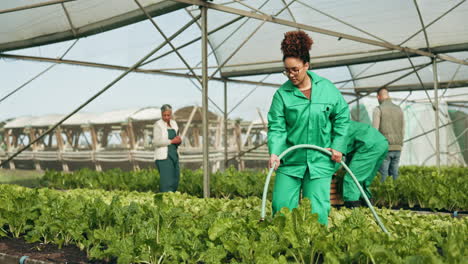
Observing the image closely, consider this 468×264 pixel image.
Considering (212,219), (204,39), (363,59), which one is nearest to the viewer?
(212,219)

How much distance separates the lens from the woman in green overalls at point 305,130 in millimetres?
3068

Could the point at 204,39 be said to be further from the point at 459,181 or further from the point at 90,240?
the point at 459,181

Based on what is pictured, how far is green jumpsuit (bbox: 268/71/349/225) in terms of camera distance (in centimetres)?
308

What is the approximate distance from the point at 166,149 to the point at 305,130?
360cm

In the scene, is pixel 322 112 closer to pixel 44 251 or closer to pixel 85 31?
pixel 44 251

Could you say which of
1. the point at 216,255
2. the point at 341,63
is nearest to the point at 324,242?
the point at 216,255

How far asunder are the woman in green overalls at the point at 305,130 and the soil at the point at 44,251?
155 centimetres

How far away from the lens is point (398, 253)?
2496mm

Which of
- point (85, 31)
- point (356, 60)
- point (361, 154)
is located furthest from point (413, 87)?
point (85, 31)

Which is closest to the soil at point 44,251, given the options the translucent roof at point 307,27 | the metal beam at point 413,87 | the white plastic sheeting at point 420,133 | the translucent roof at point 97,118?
the translucent roof at point 307,27

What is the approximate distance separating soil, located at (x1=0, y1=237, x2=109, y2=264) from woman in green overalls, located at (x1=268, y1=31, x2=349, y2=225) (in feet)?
5.08

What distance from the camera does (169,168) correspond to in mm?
6457

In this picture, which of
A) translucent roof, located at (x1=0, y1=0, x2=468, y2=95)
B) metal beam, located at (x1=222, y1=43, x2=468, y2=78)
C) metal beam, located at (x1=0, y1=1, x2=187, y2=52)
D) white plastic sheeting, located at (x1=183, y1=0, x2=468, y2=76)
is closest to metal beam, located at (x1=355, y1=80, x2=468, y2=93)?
translucent roof, located at (x1=0, y1=0, x2=468, y2=95)

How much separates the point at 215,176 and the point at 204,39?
9.36 ft
